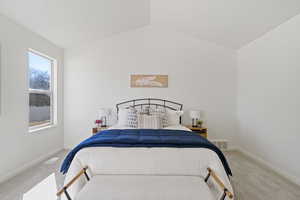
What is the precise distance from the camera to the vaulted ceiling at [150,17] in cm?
246

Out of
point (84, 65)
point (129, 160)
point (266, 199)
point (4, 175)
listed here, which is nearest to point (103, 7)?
point (84, 65)

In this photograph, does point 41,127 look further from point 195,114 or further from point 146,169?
point 195,114

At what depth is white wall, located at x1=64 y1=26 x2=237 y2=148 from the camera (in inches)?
157

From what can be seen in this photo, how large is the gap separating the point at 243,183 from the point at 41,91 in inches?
155

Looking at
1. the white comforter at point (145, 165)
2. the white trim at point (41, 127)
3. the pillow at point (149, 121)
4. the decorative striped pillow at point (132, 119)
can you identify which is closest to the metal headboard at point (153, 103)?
the decorative striped pillow at point (132, 119)

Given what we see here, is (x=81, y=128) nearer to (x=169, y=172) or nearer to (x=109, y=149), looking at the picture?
(x=109, y=149)

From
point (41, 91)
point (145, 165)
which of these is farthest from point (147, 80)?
point (145, 165)

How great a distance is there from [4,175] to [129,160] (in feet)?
6.52

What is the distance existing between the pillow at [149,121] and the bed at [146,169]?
0.96 meters

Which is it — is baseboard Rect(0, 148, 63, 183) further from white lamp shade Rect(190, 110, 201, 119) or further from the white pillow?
white lamp shade Rect(190, 110, 201, 119)

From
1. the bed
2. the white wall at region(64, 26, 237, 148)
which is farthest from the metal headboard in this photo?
the bed

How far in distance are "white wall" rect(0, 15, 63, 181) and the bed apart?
1.24 m

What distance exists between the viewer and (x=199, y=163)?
5.94 ft

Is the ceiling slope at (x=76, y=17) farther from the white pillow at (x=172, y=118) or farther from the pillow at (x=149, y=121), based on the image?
the white pillow at (x=172, y=118)
